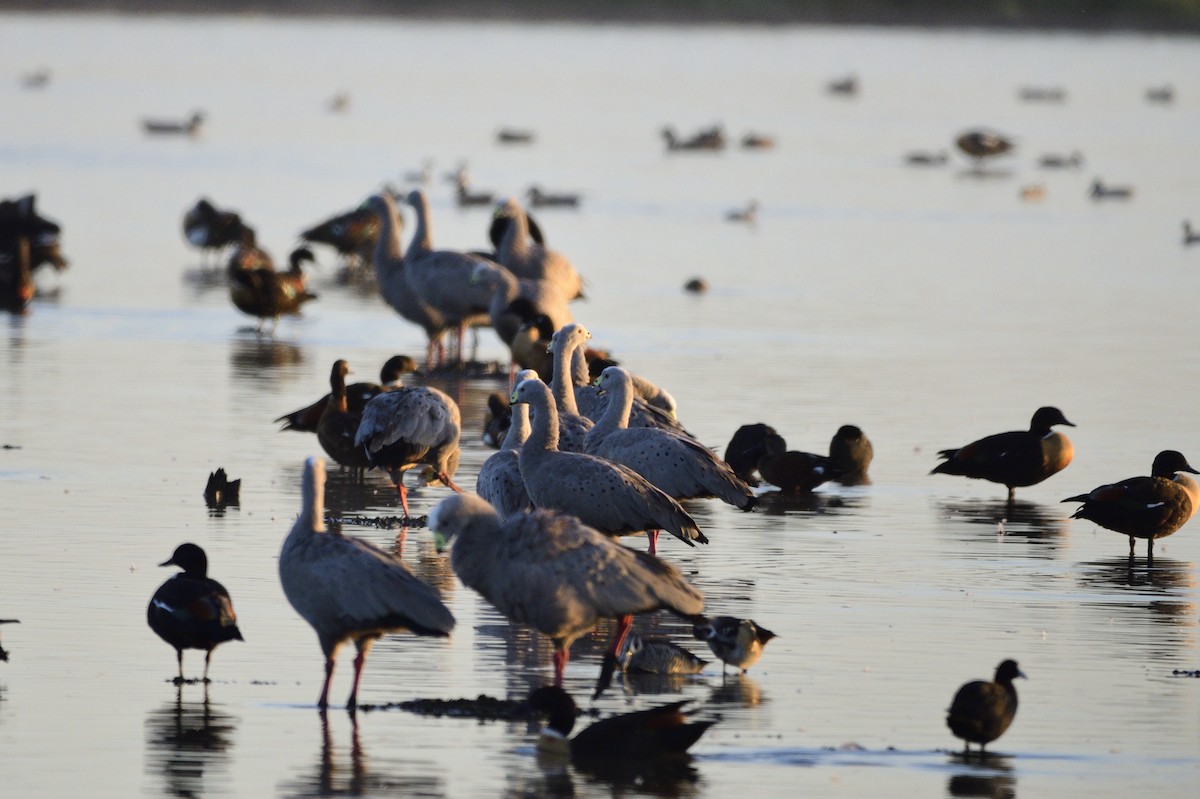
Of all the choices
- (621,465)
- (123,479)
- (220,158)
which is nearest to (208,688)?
(621,465)

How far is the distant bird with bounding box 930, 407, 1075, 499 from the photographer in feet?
49.6

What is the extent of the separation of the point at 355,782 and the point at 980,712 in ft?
8.15

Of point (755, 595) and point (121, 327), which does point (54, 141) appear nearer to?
point (121, 327)

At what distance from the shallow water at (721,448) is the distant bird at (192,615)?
25cm

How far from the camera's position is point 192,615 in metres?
9.79

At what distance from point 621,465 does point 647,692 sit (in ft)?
7.15

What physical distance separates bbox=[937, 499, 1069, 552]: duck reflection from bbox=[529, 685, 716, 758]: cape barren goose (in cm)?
510

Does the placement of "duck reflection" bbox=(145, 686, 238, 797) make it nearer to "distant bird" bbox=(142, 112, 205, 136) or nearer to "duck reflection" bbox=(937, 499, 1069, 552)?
"duck reflection" bbox=(937, 499, 1069, 552)

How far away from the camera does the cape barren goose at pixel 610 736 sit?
8938 mm

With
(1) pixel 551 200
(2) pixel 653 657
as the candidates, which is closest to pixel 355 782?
(2) pixel 653 657

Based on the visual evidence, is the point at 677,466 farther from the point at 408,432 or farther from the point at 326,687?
the point at 326,687

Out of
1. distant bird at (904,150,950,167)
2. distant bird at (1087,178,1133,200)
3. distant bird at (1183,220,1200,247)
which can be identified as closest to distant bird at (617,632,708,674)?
distant bird at (1183,220,1200,247)

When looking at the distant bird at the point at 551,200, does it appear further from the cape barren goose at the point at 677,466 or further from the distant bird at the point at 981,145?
the cape barren goose at the point at 677,466

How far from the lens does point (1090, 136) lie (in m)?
65.1
